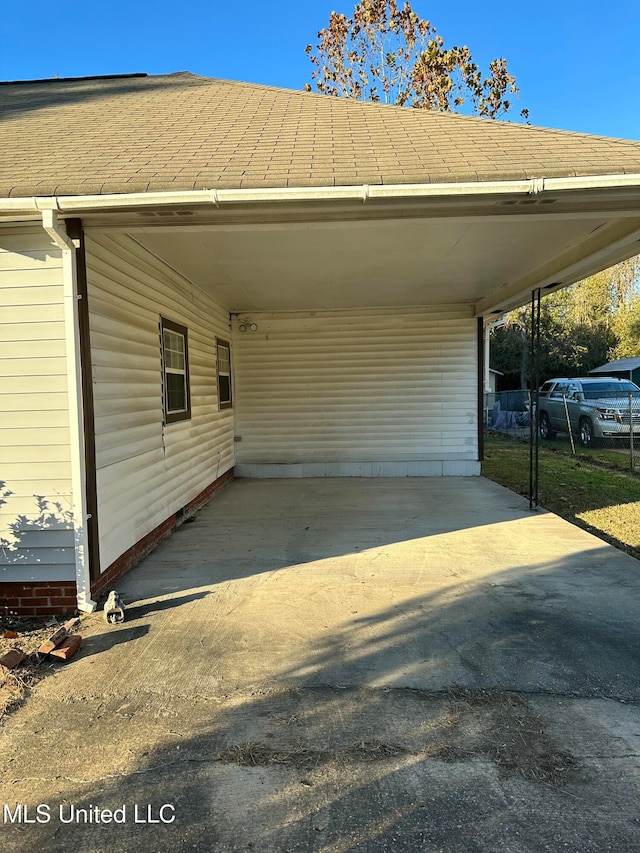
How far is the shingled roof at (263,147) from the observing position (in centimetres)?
321

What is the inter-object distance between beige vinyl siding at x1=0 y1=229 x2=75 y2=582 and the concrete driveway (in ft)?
2.26

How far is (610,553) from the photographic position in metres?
4.59

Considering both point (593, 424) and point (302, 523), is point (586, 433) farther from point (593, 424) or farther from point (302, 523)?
point (302, 523)

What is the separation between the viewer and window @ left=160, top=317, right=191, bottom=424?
5430 mm

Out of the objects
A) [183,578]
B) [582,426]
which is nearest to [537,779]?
[183,578]

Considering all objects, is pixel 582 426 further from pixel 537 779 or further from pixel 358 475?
pixel 537 779

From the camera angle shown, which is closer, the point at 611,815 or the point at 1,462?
the point at 611,815

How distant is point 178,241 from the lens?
15.2ft

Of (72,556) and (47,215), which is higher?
(47,215)

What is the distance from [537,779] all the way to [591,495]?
6.17 meters

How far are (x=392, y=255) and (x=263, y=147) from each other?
194 cm

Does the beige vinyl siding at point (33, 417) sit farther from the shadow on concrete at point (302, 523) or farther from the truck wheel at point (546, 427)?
the truck wheel at point (546, 427)

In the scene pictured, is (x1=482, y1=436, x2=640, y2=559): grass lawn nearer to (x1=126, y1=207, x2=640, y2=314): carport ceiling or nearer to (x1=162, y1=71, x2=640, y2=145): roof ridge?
(x1=126, y1=207, x2=640, y2=314): carport ceiling

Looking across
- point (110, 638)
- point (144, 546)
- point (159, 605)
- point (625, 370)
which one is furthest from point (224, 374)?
point (625, 370)
